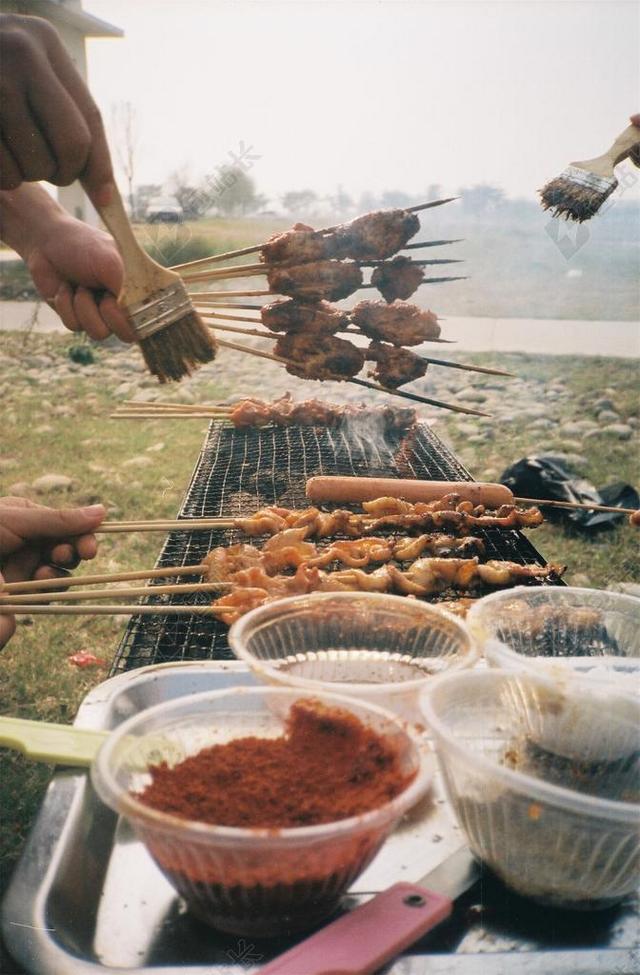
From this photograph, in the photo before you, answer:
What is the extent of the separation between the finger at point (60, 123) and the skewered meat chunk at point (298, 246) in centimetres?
92

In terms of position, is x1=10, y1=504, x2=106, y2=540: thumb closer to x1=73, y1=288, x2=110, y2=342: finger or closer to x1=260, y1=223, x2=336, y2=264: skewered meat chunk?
x1=73, y1=288, x2=110, y2=342: finger

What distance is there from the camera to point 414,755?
99 cm

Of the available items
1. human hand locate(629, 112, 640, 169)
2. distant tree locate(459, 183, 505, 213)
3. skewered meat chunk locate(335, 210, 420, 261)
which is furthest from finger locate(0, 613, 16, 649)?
human hand locate(629, 112, 640, 169)

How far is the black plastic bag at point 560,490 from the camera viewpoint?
4086 millimetres

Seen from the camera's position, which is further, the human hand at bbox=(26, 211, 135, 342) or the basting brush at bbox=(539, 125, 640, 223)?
the human hand at bbox=(26, 211, 135, 342)

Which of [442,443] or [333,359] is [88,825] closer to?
[333,359]

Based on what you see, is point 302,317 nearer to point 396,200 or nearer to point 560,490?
point 396,200

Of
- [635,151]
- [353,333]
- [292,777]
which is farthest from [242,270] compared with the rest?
[292,777]

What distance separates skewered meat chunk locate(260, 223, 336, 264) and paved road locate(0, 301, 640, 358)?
58 cm

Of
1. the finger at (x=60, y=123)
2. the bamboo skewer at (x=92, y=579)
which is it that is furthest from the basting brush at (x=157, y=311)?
the bamboo skewer at (x=92, y=579)

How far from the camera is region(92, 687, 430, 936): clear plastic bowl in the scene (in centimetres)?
86

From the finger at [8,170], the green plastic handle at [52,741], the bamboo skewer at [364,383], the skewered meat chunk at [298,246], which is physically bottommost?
the green plastic handle at [52,741]

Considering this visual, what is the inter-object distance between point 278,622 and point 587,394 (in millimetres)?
5171

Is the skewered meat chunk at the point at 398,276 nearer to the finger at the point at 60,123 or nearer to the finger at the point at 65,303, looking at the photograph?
the finger at the point at 65,303
